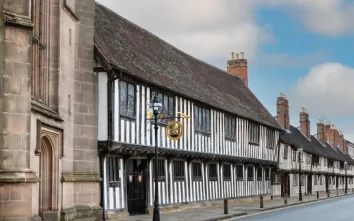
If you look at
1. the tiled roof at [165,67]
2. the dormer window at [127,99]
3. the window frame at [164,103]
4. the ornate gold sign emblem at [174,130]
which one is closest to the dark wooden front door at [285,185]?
the tiled roof at [165,67]

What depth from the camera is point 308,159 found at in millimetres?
63094

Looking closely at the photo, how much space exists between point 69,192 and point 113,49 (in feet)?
22.4

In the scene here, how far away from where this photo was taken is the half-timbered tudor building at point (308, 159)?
51.9 m

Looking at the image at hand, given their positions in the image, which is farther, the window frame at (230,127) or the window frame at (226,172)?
the window frame at (226,172)

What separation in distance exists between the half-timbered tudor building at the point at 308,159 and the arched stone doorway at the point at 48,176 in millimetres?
30915

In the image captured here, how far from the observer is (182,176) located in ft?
92.4

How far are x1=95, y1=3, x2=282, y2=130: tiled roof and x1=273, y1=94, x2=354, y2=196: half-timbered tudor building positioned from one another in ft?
27.6

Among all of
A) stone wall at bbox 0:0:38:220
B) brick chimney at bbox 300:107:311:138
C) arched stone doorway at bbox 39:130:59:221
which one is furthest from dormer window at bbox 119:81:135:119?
brick chimney at bbox 300:107:311:138

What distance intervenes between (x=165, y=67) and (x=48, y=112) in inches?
503

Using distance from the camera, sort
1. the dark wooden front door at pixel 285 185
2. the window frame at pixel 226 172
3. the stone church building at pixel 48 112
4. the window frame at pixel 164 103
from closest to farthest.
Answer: the stone church building at pixel 48 112, the window frame at pixel 164 103, the window frame at pixel 226 172, the dark wooden front door at pixel 285 185

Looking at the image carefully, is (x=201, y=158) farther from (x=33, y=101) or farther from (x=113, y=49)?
(x=33, y=101)

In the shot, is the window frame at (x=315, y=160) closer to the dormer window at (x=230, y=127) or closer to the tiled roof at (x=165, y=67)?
the tiled roof at (x=165, y=67)

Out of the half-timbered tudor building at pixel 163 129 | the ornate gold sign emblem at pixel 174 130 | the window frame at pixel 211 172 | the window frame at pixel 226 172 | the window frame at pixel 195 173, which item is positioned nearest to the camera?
the half-timbered tudor building at pixel 163 129

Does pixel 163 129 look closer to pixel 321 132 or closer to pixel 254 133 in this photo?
pixel 254 133
